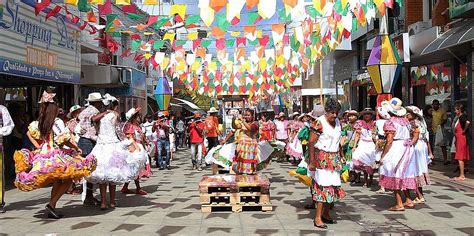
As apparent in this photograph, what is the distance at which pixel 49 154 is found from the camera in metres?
7.87

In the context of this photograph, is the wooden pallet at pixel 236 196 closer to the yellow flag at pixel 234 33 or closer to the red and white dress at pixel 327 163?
the red and white dress at pixel 327 163

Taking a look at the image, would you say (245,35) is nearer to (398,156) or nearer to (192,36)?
(192,36)

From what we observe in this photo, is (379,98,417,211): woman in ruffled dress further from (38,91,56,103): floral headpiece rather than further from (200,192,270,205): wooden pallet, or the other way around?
(38,91,56,103): floral headpiece

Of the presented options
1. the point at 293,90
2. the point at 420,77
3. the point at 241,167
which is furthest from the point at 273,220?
the point at 293,90

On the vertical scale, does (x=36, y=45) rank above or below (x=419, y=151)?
above

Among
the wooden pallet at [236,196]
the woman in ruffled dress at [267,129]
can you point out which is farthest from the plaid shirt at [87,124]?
the woman in ruffled dress at [267,129]

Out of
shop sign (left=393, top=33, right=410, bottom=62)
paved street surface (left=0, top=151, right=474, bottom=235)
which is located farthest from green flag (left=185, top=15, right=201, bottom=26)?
shop sign (left=393, top=33, right=410, bottom=62)

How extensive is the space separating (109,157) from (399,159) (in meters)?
4.81

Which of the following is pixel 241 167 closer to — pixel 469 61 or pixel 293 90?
pixel 469 61

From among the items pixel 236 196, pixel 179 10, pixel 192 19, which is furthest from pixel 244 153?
pixel 192 19

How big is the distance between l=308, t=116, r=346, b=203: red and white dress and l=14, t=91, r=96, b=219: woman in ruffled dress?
3.50m

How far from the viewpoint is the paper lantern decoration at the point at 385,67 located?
12.3m

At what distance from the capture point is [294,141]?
18047mm

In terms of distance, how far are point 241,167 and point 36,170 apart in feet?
11.8
